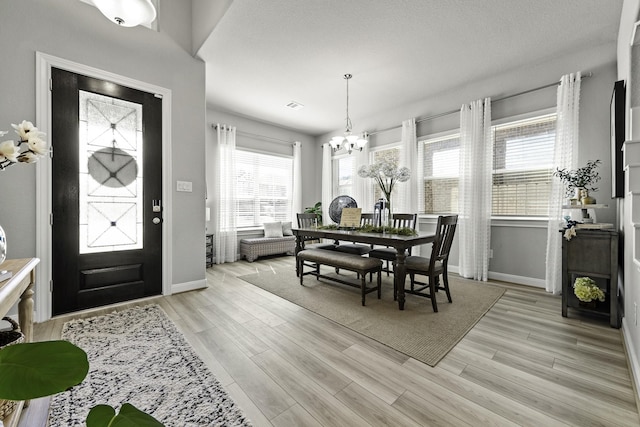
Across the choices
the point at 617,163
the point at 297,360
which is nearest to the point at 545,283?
the point at 617,163

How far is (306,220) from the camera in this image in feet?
13.9

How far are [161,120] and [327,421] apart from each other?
3252mm

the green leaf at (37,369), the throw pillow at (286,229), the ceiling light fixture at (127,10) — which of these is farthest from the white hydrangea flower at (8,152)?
the throw pillow at (286,229)

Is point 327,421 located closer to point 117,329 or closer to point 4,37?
point 117,329

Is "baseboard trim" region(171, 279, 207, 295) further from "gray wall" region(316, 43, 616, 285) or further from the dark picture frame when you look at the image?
the dark picture frame

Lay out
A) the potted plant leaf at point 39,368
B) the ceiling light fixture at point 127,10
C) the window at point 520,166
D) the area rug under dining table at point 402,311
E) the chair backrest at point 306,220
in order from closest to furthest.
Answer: the potted plant leaf at point 39,368
the ceiling light fixture at point 127,10
the area rug under dining table at point 402,311
the window at point 520,166
the chair backrest at point 306,220

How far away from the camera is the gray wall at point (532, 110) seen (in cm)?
303

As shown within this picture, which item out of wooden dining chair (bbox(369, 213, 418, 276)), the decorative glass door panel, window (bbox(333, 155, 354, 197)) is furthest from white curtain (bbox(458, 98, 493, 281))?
the decorative glass door panel

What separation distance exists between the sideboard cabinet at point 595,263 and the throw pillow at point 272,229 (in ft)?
14.6

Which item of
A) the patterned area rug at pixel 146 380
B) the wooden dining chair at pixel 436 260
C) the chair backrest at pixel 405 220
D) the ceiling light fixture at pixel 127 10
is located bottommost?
the patterned area rug at pixel 146 380

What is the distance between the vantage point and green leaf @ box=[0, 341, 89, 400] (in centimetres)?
33

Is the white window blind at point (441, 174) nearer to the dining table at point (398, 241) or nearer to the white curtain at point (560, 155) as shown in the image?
the white curtain at point (560, 155)

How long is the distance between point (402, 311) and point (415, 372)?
37.9 inches

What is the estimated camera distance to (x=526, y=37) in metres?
2.93
